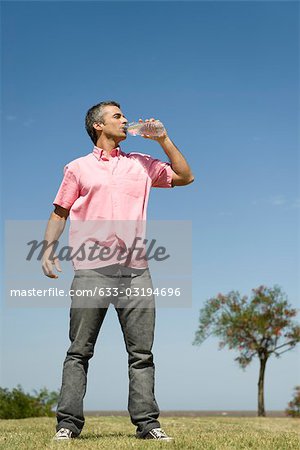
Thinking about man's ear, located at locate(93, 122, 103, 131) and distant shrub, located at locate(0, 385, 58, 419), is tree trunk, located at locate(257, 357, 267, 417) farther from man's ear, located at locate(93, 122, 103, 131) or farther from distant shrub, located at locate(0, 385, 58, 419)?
man's ear, located at locate(93, 122, 103, 131)

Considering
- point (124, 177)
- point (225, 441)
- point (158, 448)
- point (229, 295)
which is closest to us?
point (158, 448)

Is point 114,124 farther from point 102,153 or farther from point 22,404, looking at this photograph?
point 22,404

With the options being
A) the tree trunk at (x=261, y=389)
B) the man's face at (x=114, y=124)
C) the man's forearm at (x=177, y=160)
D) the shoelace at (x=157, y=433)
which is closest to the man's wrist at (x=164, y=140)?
the man's forearm at (x=177, y=160)

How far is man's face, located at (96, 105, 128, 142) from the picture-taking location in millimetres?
6211

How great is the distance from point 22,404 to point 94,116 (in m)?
11.4

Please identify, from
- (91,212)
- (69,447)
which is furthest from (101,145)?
(69,447)

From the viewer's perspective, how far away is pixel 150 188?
618cm

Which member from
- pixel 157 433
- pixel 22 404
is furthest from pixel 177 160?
pixel 22 404

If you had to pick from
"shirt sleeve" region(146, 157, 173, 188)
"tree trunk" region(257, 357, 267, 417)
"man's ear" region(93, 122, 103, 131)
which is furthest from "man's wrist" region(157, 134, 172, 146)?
"tree trunk" region(257, 357, 267, 417)

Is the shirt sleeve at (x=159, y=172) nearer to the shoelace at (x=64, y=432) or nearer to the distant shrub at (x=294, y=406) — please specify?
the shoelace at (x=64, y=432)

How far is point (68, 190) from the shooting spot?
6.06m

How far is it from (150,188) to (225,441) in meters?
2.45

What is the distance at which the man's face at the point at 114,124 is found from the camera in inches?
245

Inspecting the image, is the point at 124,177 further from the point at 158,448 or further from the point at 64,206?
the point at 158,448
